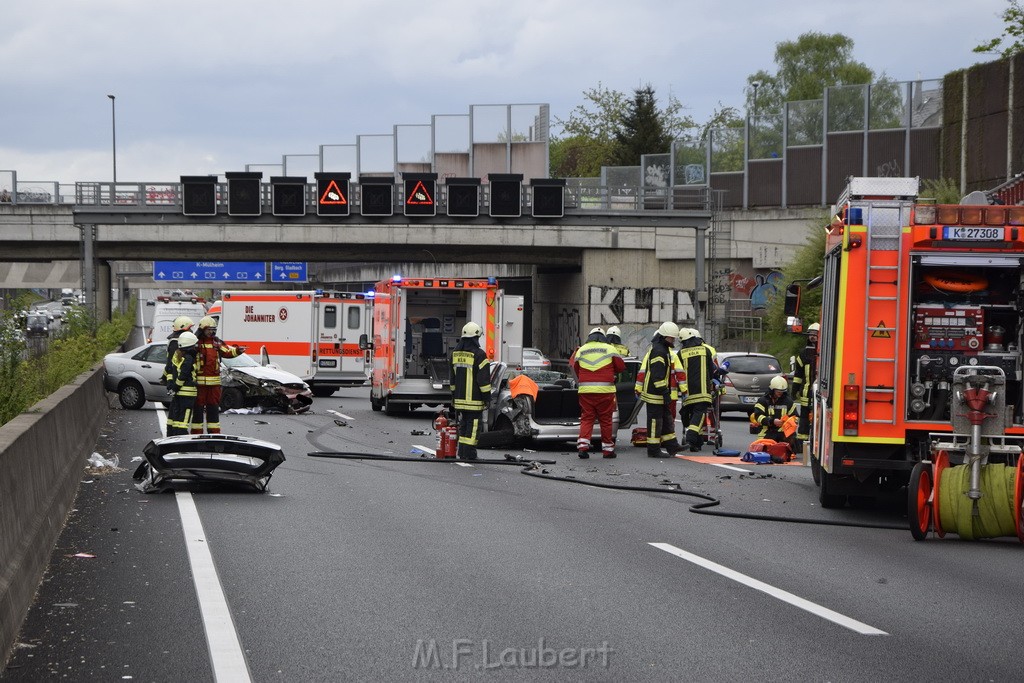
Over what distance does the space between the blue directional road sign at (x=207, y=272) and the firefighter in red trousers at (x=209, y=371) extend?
52.4 meters

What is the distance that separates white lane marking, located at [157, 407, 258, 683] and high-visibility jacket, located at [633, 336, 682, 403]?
7.98m

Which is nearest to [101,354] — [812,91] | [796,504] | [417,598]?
[796,504]

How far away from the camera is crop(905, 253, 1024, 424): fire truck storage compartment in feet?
38.0

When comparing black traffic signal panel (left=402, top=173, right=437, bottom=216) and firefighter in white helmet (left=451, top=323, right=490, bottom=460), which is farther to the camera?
black traffic signal panel (left=402, top=173, right=437, bottom=216)

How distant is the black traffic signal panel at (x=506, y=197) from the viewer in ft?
130

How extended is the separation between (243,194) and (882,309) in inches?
1218

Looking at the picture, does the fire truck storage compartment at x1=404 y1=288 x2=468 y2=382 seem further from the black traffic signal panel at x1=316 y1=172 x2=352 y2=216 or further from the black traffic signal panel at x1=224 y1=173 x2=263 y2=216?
the black traffic signal panel at x1=224 y1=173 x2=263 y2=216

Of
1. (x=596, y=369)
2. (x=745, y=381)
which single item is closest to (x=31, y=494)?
(x=596, y=369)

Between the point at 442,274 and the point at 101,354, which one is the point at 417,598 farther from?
the point at 442,274

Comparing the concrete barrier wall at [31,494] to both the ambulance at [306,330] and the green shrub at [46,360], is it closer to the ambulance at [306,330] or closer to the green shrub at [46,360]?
the green shrub at [46,360]

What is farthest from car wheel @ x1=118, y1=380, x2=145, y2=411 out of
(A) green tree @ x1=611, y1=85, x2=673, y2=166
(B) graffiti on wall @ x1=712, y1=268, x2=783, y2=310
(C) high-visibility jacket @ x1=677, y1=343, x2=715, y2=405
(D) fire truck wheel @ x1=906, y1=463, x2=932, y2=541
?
(A) green tree @ x1=611, y1=85, x2=673, y2=166

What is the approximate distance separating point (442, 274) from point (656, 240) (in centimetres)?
1502

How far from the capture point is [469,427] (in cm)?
1652

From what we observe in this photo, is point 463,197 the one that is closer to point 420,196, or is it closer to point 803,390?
point 420,196
